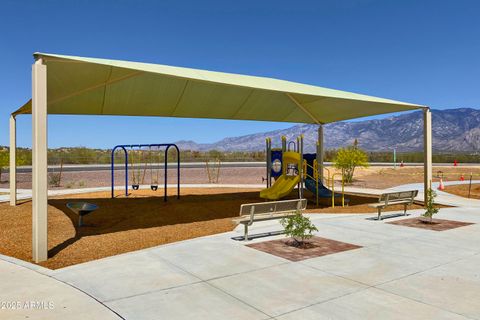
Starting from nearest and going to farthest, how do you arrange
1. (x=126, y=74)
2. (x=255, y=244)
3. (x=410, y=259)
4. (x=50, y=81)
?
1. (x=410, y=259)
2. (x=255, y=244)
3. (x=50, y=81)
4. (x=126, y=74)

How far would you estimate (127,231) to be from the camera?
905 cm

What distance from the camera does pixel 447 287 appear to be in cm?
517

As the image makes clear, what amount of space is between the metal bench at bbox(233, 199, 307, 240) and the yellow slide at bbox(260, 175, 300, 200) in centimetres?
542

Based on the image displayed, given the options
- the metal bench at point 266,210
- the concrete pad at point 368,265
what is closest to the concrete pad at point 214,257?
the metal bench at point 266,210

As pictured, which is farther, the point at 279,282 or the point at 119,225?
the point at 119,225

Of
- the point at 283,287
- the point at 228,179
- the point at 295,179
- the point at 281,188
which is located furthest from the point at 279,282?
the point at 228,179

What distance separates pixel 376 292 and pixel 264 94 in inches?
376

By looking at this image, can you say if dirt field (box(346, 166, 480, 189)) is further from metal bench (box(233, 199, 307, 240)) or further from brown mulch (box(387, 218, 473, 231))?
metal bench (box(233, 199, 307, 240))

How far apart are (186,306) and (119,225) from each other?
5.96m

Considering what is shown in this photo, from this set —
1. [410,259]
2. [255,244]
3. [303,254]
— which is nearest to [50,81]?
[255,244]

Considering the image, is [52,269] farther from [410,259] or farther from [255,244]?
[410,259]

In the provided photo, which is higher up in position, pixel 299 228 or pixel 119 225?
pixel 299 228

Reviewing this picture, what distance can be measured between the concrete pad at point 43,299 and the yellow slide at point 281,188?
10.1 meters

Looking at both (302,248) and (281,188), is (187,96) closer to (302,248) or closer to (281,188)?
(281,188)
